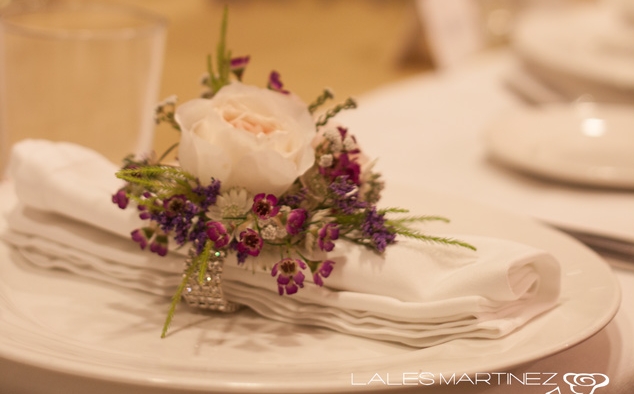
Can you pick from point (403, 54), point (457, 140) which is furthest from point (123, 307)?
point (403, 54)

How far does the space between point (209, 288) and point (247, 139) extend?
124mm

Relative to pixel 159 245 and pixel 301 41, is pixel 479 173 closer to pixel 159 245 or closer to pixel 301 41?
pixel 159 245

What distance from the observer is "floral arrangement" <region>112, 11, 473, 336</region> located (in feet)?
1.94

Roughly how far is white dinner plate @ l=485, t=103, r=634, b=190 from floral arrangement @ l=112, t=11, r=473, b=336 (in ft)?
1.66

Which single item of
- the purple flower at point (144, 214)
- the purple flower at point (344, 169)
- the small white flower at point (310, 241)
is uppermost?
the purple flower at point (344, 169)

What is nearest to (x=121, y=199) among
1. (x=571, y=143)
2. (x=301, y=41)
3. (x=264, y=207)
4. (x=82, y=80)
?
(x=264, y=207)

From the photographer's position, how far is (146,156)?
0.69 metres

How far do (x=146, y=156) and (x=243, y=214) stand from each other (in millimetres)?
137

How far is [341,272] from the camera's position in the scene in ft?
2.03

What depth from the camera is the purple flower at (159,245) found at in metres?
0.63

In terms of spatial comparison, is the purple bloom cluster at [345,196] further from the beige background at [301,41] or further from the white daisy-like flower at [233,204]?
the beige background at [301,41]

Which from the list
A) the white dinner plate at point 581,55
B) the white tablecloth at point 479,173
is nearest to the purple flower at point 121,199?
the white tablecloth at point 479,173

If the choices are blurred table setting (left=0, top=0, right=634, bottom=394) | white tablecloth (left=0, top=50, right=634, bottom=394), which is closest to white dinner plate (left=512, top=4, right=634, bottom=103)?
blurred table setting (left=0, top=0, right=634, bottom=394)

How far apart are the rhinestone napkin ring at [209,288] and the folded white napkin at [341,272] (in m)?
0.02
